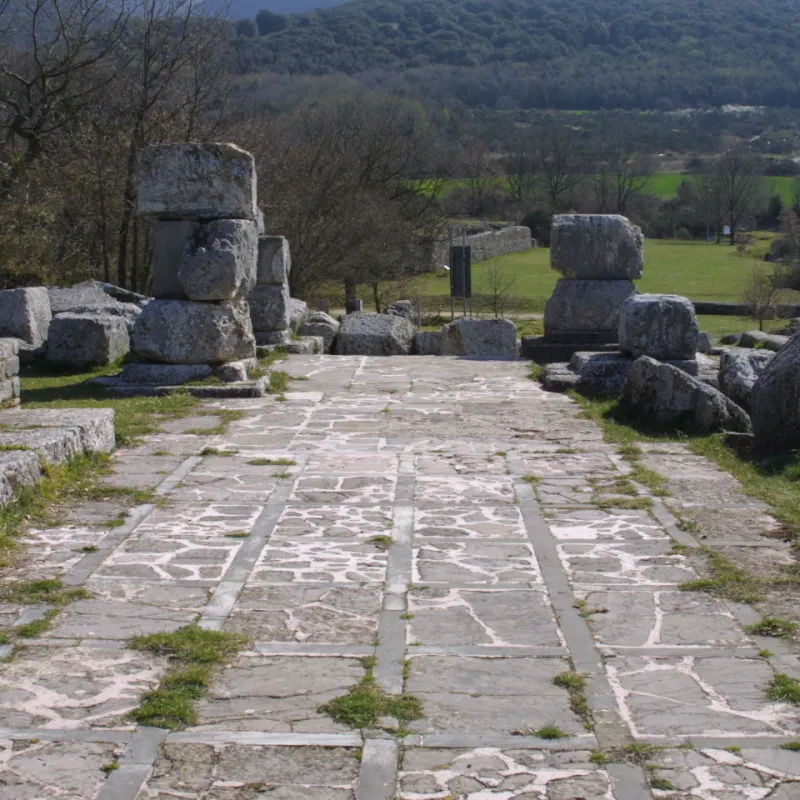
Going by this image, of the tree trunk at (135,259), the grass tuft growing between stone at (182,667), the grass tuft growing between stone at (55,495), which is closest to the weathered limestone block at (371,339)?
the tree trunk at (135,259)

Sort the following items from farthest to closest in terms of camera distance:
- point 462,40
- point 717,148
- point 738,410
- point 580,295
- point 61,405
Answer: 1. point 462,40
2. point 717,148
3. point 580,295
4. point 61,405
5. point 738,410

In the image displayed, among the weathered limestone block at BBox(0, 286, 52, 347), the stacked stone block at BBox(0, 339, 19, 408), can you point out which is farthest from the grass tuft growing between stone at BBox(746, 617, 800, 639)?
the weathered limestone block at BBox(0, 286, 52, 347)

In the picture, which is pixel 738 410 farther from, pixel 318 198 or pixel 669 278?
pixel 669 278

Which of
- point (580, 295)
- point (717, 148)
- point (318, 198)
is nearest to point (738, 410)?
point (580, 295)

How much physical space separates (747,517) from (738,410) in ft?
9.37

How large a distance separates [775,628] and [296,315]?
12.2 m

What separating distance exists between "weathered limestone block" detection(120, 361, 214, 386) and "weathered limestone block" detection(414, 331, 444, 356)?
5.98 metres

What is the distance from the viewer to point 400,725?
13.5 ft

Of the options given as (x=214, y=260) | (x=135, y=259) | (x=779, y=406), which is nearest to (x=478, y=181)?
(x=135, y=259)

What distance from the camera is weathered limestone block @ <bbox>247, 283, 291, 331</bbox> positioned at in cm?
1458

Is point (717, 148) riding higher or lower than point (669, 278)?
higher

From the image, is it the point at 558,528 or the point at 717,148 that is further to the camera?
the point at 717,148

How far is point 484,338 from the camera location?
1683 cm

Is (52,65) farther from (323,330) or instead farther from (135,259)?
(323,330)
